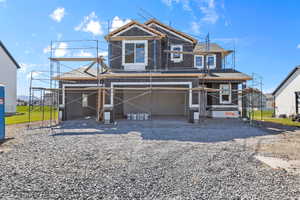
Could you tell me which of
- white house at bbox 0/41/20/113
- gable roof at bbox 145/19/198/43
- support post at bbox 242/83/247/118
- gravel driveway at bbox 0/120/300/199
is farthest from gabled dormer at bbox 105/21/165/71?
white house at bbox 0/41/20/113

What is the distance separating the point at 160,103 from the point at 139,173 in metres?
15.1

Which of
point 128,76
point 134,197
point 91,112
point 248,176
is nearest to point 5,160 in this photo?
point 134,197

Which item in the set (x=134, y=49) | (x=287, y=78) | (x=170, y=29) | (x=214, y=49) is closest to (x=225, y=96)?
(x=214, y=49)

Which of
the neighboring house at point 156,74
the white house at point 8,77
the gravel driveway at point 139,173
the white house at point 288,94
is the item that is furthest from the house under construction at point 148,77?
the white house at point 8,77

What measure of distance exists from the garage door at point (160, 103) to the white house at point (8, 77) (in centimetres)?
1618

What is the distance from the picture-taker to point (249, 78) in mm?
13961

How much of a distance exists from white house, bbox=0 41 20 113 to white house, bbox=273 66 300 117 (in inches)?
1312

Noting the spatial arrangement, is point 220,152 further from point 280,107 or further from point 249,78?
point 280,107

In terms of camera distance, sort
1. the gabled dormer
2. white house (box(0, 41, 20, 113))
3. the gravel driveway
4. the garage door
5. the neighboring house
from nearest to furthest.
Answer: the gravel driveway
the neighboring house
the gabled dormer
the garage door
white house (box(0, 41, 20, 113))

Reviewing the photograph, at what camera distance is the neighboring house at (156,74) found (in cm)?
1273

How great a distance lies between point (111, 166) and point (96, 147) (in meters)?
2.17

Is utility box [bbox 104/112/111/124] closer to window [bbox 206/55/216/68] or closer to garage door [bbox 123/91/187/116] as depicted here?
garage door [bbox 123/91/187/116]

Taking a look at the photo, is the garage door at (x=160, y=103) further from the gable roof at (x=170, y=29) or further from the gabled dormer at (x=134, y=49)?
the gable roof at (x=170, y=29)

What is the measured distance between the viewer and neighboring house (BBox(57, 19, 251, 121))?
12.7 metres
